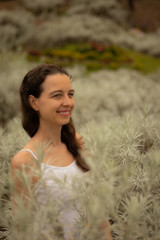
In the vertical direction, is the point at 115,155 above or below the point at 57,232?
above

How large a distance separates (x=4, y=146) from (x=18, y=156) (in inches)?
32.2

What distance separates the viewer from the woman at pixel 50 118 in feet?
4.39

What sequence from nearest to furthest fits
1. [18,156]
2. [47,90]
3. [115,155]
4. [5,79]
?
[18,156] → [47,90] → [115,155] → [5,79]

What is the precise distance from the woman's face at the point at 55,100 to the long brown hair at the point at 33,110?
0.17 feet

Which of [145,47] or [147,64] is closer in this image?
[147,64]

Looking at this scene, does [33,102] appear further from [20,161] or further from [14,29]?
[14,29]

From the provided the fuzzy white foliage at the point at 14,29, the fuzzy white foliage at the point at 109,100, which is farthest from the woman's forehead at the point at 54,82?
the fuzzy white foliage at the point at 14,29

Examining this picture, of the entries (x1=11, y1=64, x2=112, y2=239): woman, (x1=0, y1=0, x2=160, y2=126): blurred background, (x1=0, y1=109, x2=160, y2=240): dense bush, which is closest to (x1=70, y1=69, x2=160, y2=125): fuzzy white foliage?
(x1=0, y1=0, x2=160, y2=126): blurred background

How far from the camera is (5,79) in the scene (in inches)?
182

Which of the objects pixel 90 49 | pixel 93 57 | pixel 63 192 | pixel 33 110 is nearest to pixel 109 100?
pixel 33 110

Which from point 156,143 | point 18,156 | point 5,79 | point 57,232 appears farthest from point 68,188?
point 5,79

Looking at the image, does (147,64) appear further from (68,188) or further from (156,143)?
(68,188)

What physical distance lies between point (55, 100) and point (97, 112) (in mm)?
3091

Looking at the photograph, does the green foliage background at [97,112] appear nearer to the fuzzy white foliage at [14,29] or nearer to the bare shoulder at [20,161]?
the fuzzy white foliage at [14,29]
